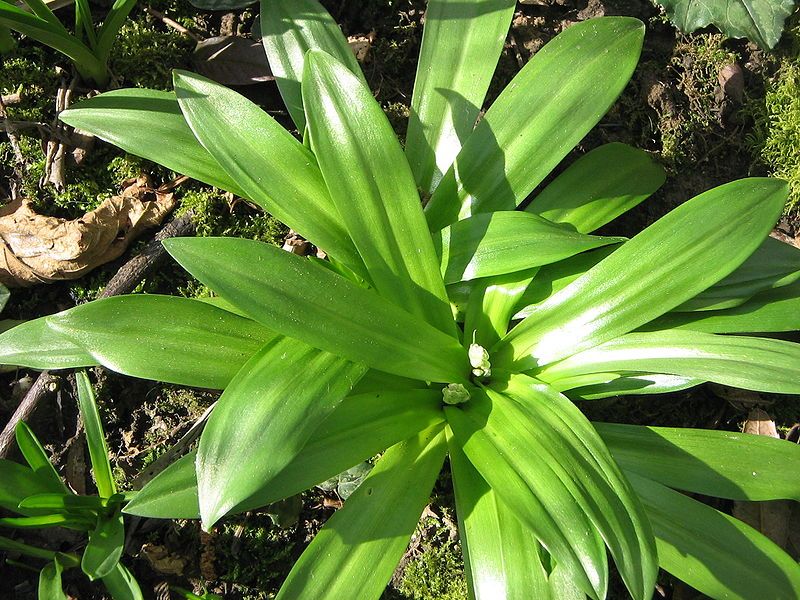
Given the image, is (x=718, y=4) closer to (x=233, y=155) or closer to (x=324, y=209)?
(x=324, y=209)

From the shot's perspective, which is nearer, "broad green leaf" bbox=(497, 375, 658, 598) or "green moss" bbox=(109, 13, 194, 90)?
"broad green leaf" bbox=(497, 375, 658, 598)

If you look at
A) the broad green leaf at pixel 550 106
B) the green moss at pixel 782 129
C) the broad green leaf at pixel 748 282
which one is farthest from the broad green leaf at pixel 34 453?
the green moss at pixel 782 129

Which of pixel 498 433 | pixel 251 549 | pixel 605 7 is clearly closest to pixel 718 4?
pixel 605 7

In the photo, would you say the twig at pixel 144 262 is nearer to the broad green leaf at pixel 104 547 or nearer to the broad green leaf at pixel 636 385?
the broad green leaf at pixel 104 547

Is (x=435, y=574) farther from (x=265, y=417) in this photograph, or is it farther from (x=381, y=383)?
(x=265, y=417)

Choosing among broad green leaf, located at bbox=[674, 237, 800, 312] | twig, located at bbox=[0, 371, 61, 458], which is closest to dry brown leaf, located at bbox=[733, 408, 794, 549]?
broad green leaf, located at bbox=[674, 237, 800, 312]

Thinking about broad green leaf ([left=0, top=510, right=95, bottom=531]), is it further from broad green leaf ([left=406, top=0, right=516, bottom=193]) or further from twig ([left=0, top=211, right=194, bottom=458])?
broad green leaf ([left=406, top=0, right=516, bottom=193])
